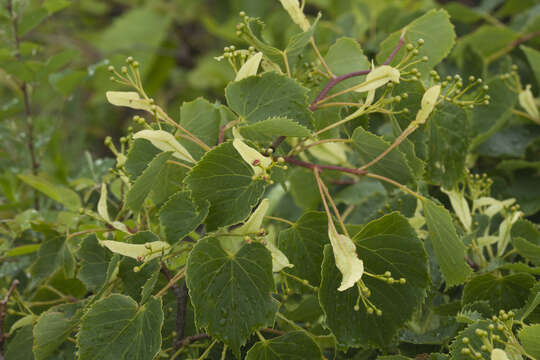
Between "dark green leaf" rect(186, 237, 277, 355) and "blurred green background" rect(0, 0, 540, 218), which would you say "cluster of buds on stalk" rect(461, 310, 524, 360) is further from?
"blurred green background" rect(0, 0, 540, 218)

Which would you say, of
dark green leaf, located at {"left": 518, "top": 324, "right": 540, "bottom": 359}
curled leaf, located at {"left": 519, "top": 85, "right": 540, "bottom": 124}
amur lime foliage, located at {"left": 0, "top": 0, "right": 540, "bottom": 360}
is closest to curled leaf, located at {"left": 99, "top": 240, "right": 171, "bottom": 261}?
amur lime foliage, located at {"left": 0, "top": 0, "right": 540, "bottom": 360}

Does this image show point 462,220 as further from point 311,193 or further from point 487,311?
point 311,193

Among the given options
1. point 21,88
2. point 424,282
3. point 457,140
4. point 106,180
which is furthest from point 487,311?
point 21,88

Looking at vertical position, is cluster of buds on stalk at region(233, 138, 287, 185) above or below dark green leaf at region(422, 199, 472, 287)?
above

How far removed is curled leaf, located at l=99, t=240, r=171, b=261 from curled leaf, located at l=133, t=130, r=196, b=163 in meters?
0.09

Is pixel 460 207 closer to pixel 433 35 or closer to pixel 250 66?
pixel 433 35

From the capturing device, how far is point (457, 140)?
69 cm

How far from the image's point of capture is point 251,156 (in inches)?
20.3

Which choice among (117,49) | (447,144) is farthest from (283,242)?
(117,49)

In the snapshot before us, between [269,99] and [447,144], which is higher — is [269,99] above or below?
above

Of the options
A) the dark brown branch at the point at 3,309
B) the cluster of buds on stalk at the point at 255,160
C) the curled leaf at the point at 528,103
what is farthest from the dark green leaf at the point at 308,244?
the curled leaf at the point at 528,103

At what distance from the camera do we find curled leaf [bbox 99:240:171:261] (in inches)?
22.1

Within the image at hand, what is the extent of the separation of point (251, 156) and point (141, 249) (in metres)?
0.16

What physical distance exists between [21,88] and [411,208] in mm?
744
